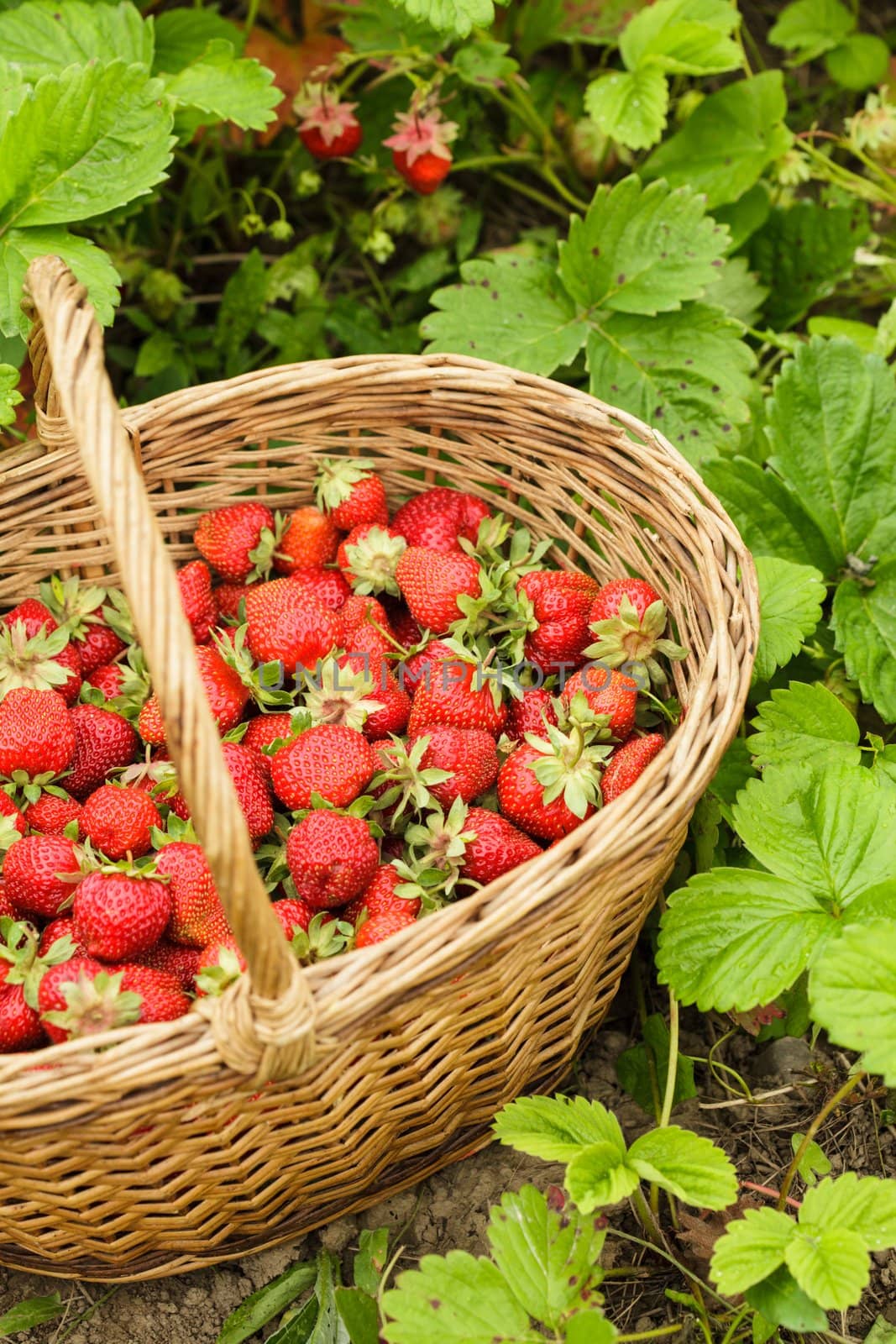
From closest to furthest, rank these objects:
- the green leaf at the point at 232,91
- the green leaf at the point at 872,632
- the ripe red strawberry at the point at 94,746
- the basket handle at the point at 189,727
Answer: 1. the basket handle at the point at 189,727
2. the ripe red strawberry at the point at 94,746
3. the green leaf at the point at 872,632
4. the green leaf at the point at 232,91

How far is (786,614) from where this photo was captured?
1523mm

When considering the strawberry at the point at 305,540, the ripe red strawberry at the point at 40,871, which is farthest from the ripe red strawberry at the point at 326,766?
the strawberry at the point at 305,540

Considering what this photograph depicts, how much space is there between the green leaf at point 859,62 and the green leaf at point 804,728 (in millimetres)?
1558

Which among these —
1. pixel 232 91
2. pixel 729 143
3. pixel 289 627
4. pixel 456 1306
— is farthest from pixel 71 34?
pixel 456 1306

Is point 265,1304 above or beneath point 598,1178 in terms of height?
beneath

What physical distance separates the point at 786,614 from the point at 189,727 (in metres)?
0.87

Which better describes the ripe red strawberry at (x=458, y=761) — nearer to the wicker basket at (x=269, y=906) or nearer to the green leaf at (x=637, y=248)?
the wicker basket at (x=269, y=906)

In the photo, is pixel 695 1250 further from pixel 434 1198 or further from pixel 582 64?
pixel 582 64

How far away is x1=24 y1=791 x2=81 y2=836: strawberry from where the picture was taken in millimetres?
1409

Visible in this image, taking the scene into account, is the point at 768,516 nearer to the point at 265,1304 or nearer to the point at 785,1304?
the point at 785,1304

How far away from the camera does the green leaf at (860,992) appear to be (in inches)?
42.0

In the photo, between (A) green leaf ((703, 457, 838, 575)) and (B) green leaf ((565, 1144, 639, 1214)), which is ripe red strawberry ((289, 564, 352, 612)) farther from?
(B) green leaf ((565, 1144, 639, 1214))

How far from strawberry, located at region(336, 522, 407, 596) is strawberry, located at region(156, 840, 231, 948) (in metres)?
0.48

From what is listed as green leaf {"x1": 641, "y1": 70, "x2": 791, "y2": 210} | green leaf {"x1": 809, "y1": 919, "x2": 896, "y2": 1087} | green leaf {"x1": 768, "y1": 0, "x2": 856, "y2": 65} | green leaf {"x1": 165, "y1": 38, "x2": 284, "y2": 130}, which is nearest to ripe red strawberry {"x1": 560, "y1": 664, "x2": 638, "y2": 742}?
green leaf {"x1": 809, "y1": 919, "x2": 896, "y2": 1087}
